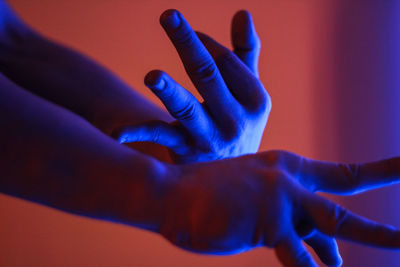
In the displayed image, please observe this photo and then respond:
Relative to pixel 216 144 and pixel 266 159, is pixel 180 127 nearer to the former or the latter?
pixel 216 144

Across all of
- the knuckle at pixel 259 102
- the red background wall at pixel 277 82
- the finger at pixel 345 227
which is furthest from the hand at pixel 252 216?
the red background wall at pixel 277 82

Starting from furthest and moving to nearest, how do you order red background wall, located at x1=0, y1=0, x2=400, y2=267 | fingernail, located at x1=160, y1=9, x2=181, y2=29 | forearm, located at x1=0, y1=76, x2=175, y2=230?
red background wall, located at x1=0, y1=0, x2=400, y2=267 → fingernail, located at x1=160, y1=9, x2=181, y2=29 → forearm, located at x1=0, y1=76, x2=175, y2=230

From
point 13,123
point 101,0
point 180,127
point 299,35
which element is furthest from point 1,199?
point 299,35

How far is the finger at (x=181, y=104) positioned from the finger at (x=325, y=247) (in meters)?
0.20

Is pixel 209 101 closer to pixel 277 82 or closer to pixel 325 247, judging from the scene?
pixel 325 247

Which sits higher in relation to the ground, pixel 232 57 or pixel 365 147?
pixel 232 57

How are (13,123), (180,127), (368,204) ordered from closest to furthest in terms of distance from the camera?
(13,123)
(180,127)
(368,204)

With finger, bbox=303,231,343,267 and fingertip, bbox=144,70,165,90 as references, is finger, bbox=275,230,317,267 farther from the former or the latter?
fingertip, bbox=144,70,165,90

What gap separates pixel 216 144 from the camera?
0.48 metres

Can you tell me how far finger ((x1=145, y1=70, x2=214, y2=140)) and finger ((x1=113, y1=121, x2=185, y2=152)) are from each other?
0.02 m

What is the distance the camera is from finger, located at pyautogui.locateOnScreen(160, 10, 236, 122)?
37 cm

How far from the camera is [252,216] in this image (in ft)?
0.83

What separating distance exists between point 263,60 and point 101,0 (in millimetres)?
601

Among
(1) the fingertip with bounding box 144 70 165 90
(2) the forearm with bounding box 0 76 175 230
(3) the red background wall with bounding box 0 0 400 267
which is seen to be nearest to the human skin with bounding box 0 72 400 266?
(2) the forearm with bounding box 0 76 175 230
